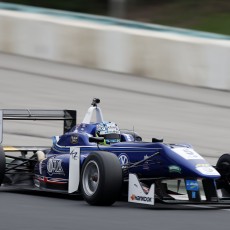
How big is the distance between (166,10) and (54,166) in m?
18.2

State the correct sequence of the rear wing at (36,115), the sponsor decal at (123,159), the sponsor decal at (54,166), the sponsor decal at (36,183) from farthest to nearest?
the rear wing at (36,115)
the sponsor decal at (36,183)
the sponsor decal at (54,166)
the sponsor decal at (123,159)

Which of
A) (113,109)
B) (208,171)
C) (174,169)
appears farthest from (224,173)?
(113,109)

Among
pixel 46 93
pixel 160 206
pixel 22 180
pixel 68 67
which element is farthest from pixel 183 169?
pixel 68 67

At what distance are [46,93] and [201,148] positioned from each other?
5.48m

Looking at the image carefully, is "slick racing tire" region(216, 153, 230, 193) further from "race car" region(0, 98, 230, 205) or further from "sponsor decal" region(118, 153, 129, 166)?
"sponsor decal" region(118, 153, 129, 166)

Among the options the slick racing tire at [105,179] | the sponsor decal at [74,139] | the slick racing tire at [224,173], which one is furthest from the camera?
the sponsor decal at [74,139]

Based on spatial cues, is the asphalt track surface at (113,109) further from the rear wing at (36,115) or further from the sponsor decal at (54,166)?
the rear wing at (36,115)

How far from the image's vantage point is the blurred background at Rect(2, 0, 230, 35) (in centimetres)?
2676

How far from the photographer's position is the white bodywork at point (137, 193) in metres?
9.81

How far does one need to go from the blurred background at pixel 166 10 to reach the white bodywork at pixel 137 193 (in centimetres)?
1574

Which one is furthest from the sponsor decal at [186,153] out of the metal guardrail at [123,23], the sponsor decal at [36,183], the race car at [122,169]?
the metal guardrail at [123,23]

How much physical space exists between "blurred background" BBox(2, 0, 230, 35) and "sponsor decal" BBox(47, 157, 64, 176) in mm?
14841

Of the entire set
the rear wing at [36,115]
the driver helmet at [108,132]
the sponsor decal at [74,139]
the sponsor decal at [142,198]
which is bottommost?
the sponsor decal at [142,198]

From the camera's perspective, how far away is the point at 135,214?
936 centimetres
